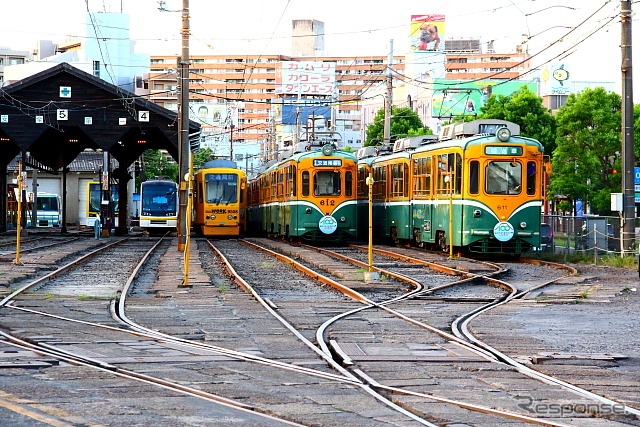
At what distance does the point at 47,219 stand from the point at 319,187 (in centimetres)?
4656

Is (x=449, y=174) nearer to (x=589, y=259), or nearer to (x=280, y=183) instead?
(x=589, y=259)

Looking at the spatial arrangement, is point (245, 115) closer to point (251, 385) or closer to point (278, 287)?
point (278, 287)

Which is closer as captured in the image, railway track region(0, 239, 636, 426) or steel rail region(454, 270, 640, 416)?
railway track region(0, 239, 636, 426)

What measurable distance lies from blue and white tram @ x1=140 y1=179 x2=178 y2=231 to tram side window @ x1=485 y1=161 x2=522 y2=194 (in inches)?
1095

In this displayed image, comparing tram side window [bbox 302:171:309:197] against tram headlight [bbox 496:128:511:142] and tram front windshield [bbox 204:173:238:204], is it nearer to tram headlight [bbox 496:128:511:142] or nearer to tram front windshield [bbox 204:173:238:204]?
tram headlight [bbox 496:128:511:142]

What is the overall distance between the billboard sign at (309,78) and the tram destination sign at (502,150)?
9024cm

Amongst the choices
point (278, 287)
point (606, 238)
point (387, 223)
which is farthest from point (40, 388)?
point (387, 223)

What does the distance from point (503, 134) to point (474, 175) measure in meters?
1.23

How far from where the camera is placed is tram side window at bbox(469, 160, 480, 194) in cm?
2678

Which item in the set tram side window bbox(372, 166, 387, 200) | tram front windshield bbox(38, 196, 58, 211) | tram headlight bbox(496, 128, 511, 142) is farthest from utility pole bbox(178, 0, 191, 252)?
tram front windshield bbox(38, 196, 58, 211)

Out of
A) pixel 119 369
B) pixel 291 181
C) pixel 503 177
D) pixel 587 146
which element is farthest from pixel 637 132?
pixel 119 369

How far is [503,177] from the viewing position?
26.9 metres

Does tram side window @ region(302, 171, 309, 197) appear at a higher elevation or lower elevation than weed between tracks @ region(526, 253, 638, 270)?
higher

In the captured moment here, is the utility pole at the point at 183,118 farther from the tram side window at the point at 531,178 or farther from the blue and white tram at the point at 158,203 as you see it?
the blue and white tram at the point at 158,203
